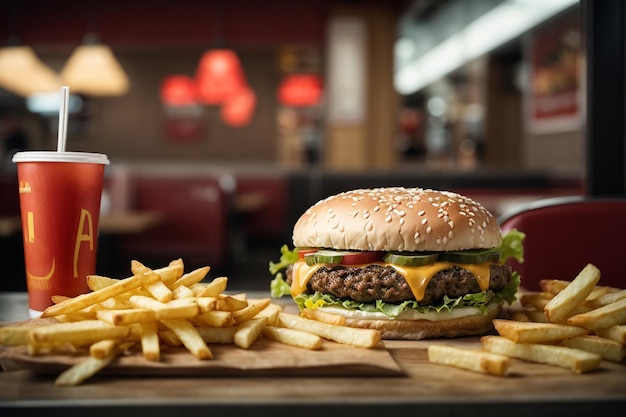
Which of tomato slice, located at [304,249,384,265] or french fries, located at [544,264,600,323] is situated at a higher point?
tomato slice, located at [304,249,384,265]

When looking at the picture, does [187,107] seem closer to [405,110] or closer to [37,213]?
[405,110]

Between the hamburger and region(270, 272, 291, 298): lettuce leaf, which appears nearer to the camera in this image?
the hamburger

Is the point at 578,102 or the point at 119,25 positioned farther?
the point at 119,25

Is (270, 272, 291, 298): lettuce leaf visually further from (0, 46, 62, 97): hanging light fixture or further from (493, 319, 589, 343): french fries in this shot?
(0, 46, 62, 97): hanging light fixture

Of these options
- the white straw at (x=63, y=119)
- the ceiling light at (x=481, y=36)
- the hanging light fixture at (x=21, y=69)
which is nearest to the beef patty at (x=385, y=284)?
the white straw at (x=63, y=119)

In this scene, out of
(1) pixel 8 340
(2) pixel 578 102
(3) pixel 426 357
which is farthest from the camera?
(2) pixel 578 102

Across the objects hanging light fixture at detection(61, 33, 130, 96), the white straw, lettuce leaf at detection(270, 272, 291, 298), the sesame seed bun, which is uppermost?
hanging light fixture at detection(61, 33, 130, 96)

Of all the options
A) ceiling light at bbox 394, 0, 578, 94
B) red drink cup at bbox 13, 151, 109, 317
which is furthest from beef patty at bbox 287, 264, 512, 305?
ceiling light at bbox 394, 0, 578, 94

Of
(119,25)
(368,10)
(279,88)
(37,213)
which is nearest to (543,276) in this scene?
(37,213)
